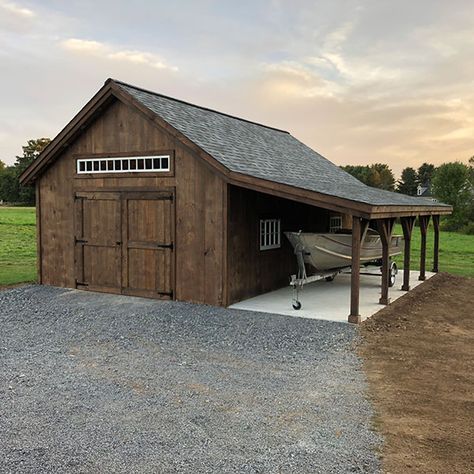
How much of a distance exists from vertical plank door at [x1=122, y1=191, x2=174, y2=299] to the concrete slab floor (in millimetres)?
1784

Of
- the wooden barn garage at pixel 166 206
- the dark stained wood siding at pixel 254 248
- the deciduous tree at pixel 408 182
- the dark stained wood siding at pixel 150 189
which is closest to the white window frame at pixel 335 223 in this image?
the dark stained wood siding at pixel 254 248

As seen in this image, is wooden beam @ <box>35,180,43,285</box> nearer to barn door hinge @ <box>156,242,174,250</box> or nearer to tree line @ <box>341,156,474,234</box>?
barn door hinge @ <box>156,242,174,250</box>

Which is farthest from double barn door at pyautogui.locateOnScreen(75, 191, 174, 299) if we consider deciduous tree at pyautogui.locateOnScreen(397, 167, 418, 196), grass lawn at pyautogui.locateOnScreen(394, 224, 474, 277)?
deciduous tree at pyautogui.locateOnScreen(397, 167, 418, 196)

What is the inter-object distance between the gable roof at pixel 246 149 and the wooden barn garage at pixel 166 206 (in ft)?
0.18

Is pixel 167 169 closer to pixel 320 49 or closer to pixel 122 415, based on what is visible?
pixel 122 415

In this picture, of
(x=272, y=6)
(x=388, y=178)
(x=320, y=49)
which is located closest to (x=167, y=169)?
(x=272, y=6)

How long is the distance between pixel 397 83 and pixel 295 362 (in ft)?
51.4

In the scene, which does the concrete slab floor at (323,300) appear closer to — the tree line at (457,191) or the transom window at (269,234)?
the transom window at (269,234)

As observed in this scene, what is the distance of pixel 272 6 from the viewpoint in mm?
13977

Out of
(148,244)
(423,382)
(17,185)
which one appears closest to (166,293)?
(148,244)

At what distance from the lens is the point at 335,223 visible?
1504cm

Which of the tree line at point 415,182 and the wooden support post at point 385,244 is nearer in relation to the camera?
the wooden support post at point 385,244

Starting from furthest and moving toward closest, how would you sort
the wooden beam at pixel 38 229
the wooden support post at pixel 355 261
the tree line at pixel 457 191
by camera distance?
the tree line at pixel 457 191, the wooden beam at pixel 38 229, the wooden support post at pixel 355 261

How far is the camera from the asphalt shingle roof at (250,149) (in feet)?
32.0
